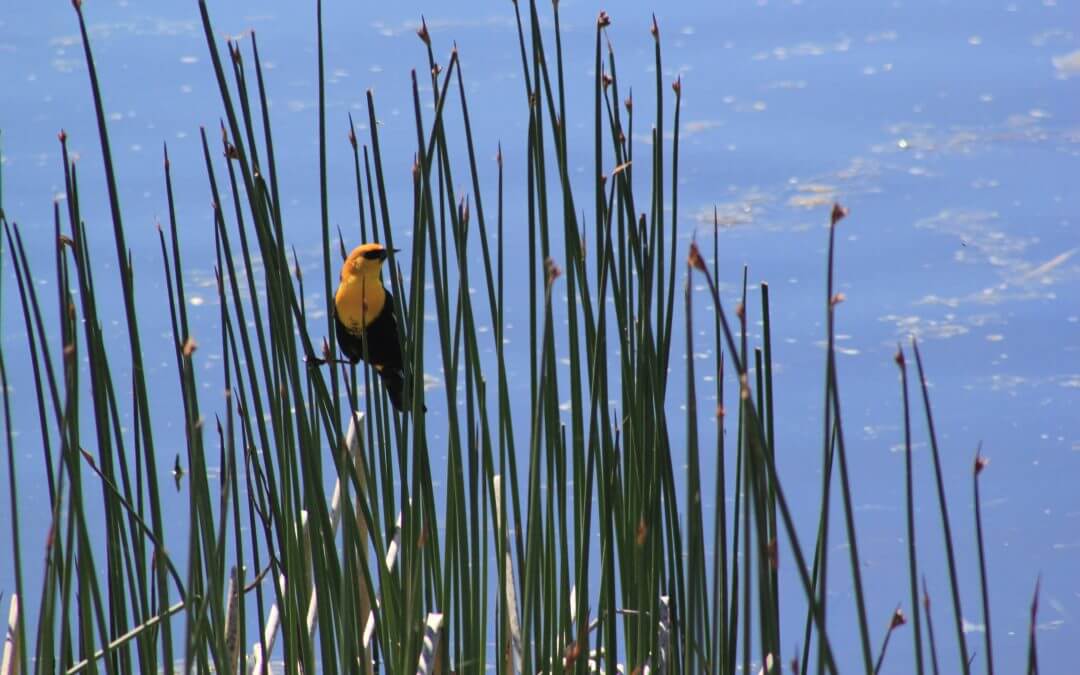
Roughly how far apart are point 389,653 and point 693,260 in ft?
1.64

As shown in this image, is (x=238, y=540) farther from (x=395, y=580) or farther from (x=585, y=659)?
(x=585, y=659)

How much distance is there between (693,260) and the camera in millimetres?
528

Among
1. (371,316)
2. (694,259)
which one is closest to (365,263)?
(371,316)

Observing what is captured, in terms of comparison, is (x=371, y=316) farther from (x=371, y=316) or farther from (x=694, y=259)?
(x=694, y=259)

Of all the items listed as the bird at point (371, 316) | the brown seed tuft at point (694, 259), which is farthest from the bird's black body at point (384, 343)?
the brown seed tuft at point (694, 259)

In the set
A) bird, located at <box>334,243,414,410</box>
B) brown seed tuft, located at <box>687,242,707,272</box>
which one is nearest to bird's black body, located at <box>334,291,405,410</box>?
bird, located at <box>334,243,414,410</box>

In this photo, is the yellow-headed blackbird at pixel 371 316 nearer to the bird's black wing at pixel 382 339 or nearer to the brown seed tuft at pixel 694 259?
the bird's black wing at pixel 382 339

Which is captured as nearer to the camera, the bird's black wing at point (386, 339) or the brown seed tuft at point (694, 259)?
the brown seed tuft at point (694, 259)

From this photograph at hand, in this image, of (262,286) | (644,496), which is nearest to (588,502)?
(644,496)

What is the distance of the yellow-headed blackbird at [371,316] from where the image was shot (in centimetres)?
136

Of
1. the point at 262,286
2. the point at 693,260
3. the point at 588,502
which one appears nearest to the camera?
the point at 693,260

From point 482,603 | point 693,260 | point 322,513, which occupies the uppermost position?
point 693,260

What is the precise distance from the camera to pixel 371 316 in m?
1.41

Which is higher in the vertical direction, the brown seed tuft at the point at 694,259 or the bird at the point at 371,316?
the brown seed tuft at the point at 694,259
